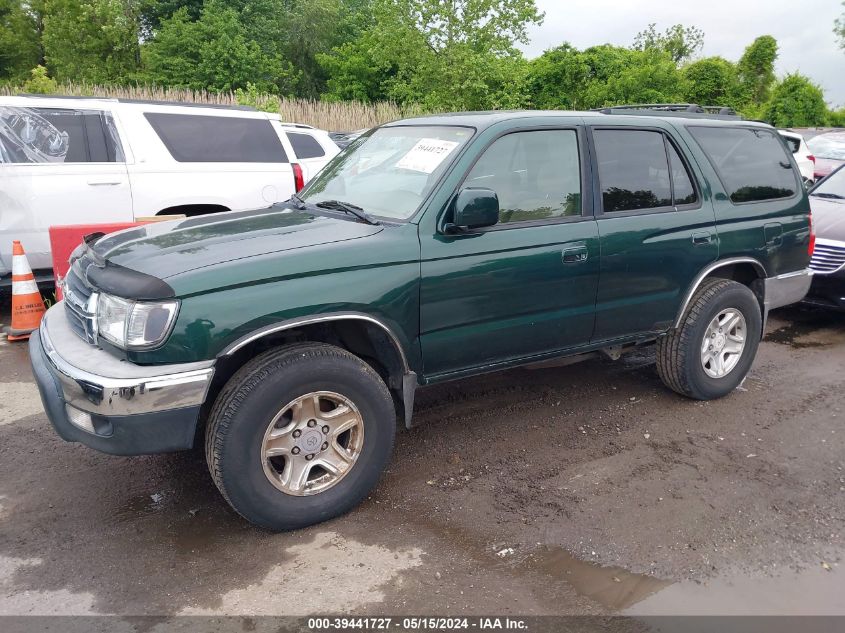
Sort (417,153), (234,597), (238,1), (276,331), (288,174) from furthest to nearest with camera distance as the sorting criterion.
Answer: (238,1), (288,174), (417,153), (276,331), (234,597)

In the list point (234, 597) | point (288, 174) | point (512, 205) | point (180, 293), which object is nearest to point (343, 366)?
point (180, 293)

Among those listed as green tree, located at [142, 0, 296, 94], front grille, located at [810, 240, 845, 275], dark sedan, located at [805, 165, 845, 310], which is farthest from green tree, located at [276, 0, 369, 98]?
front grille, located at [810, 240, 845, 275]

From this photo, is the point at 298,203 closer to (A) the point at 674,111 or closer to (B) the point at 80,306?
(B) the point at 80,306

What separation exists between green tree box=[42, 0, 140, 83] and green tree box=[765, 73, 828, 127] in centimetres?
2895

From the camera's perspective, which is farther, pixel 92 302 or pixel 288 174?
pixel 288 174

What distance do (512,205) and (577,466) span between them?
157 cm

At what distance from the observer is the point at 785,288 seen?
512cm

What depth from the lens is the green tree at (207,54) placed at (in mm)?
30270

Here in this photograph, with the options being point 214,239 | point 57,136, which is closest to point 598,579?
point 214,239

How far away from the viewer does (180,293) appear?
2.94m

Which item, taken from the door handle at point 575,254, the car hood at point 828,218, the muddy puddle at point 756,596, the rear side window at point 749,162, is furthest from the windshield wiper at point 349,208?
the car hood at point 828,218

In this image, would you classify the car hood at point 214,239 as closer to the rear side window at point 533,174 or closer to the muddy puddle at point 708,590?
the rear side window at point 533,174

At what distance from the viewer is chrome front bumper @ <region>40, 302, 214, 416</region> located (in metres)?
2.88

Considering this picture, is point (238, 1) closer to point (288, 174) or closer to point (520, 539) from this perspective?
point (288, 174)
